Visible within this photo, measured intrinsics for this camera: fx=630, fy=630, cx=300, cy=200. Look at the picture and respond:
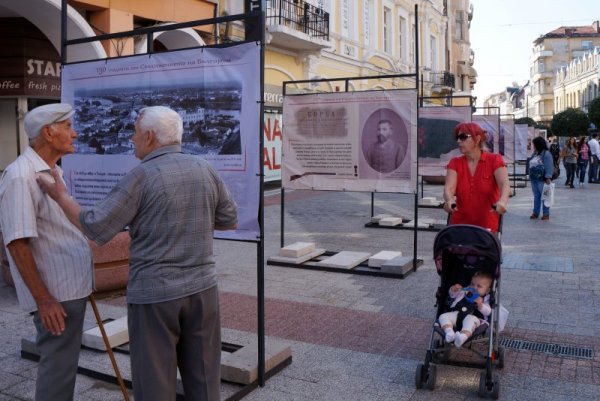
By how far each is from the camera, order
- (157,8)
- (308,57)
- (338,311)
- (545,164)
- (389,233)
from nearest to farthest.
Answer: (338,311) → (389,233) → (545,164) → (157,8) → (308,57)

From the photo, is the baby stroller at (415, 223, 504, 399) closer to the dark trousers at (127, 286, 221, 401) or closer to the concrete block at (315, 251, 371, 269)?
the dark trousers at (127, 286, 221, 401)

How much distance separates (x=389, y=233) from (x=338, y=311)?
548cm

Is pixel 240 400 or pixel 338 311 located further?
pixel 338 311

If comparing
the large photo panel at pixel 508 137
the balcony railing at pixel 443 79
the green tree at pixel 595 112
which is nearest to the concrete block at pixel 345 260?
the large photo panel at pixel 508 137

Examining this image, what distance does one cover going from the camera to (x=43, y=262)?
3146mm

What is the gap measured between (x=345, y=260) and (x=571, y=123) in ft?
176

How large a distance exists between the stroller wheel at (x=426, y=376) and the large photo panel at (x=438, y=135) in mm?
9068

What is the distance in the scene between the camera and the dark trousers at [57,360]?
318 cm

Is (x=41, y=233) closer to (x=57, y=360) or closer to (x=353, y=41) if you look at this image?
(x=57, y=360)

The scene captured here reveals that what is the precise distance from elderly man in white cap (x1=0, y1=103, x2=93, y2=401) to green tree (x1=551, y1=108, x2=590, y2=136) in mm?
58052

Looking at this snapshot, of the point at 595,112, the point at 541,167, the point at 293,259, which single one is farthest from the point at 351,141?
the point at 595,112

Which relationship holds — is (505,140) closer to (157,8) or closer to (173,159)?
(157,8)

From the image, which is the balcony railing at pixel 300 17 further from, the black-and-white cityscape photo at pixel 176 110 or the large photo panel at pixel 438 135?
the black-and-white cityscape photo at pixel 176 110

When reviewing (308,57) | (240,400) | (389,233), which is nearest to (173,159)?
(240,400)
